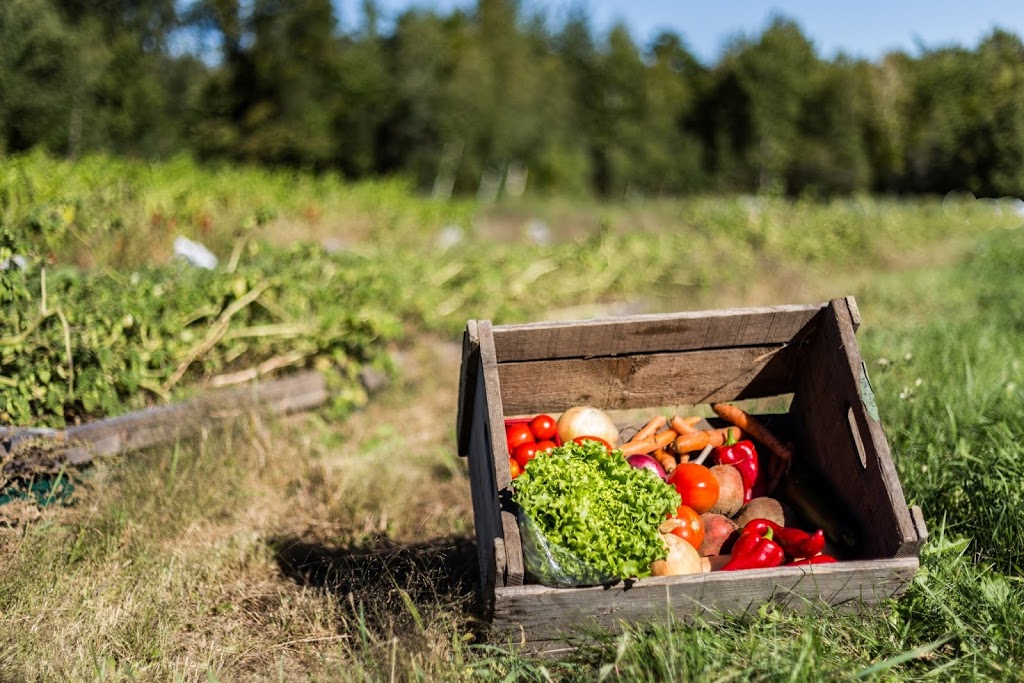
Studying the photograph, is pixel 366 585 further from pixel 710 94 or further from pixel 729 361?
pixel 710 94

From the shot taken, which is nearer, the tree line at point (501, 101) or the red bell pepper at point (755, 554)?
the red bell pepper at point (755, 554)

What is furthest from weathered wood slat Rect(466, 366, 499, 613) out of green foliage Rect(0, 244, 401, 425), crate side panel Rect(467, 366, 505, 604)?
green foliage Rect(0, 244, 401, 425)

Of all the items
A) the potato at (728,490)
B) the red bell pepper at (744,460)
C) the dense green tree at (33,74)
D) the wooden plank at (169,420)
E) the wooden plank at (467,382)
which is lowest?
the potato at (728,490)

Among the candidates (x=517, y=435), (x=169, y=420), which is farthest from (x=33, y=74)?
(x=517, y=435)

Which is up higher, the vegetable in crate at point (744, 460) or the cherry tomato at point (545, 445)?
the cherry tomato at point (545, 445)

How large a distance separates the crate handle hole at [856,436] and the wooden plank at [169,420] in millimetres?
3266

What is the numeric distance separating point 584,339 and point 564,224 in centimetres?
1725

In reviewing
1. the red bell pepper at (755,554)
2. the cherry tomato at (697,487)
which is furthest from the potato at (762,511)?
the red bell pepper at (755,554)

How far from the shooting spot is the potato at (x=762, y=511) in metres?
3.22

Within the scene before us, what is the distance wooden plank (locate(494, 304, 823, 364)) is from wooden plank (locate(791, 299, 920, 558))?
0.53 feet

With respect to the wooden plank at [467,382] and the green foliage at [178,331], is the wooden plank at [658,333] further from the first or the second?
the green foliage at [178,331]

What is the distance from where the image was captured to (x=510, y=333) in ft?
10.2

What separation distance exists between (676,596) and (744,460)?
1056mm

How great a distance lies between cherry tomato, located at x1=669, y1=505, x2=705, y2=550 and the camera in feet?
9.66
